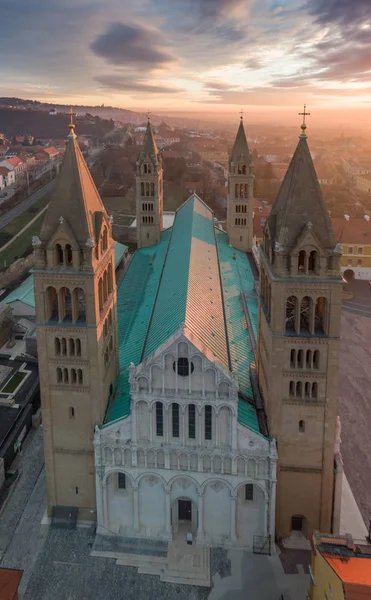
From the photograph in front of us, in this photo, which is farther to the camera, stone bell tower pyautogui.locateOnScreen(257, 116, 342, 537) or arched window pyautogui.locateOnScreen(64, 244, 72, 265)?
arched window pyautogui.locateOnScreen(64, 244, 72, 265)

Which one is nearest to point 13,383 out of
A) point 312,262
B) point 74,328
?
point 74,328

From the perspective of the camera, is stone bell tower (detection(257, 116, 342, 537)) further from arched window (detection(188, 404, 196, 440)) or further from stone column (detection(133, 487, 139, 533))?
stone column (detection(133, 487, 139, 533))

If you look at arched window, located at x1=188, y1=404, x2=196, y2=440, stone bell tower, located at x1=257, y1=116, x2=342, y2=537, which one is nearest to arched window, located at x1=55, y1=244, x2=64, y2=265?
arched window, located at x1=188, y1=404, x2=196, y2=440

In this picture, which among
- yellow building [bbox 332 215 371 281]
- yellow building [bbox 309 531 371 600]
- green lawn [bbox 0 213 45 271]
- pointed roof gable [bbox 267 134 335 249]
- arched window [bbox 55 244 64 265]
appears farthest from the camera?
green lawn [bbox 0 213 45 271]

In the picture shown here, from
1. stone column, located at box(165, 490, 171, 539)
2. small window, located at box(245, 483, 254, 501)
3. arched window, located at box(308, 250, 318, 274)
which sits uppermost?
arched window, located at box(308, 250, 318, 274)

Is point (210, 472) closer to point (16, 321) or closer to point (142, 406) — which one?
point (142, 406)

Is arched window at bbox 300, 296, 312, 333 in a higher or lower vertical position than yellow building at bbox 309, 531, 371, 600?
higher

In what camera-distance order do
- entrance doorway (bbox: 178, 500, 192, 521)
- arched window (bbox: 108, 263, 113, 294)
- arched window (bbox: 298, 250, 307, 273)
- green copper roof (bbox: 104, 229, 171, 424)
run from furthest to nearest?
green copper roof (bbox: 104, 229, 171, 424), entrance doorway (bbox: 178, 500, 192, 521), arched window (bbox: 108, 263, 113, 294), arched window (bbox: 298, 250, 307, 273)

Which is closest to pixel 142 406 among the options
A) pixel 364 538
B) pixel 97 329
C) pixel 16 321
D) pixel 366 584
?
pixel 97 329

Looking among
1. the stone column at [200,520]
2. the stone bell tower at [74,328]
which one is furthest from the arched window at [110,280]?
the stone column at [200,520]
